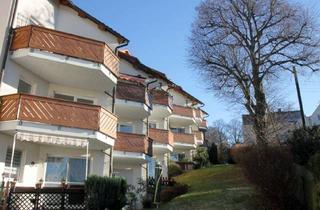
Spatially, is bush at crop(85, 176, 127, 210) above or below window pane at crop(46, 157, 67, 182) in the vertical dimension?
below

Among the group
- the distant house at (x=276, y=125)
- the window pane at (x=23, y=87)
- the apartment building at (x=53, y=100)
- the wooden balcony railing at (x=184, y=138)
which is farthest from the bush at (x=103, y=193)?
the wooden balcony railing at (x=184, y=138)

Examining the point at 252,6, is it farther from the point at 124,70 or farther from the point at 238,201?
the point at 238,201

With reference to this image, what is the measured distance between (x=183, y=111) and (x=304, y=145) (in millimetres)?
32694

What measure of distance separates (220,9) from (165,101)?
37.5ft

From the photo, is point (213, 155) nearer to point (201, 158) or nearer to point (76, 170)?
point (201, 158)

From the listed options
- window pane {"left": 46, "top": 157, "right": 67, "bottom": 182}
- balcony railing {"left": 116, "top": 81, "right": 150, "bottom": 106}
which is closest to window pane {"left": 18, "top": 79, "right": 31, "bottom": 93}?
window pane {"left": 46, "top": 157, "right": 67, "bottom": 182}

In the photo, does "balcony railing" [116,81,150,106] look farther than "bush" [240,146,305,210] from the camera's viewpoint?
Yes

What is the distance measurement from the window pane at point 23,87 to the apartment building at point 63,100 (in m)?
0.06

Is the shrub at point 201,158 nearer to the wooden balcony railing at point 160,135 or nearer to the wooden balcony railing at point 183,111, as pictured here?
the wooden balcony railing at point 183,111

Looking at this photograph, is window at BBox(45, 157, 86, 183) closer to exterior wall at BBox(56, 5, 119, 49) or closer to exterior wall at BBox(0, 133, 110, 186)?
exterior wall at BBox(0, 133, 110, 186)

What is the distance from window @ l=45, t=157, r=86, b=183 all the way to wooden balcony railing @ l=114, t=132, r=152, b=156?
133 inches

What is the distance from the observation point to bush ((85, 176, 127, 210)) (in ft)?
57.1

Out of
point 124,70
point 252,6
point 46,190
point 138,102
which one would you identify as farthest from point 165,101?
point 46,190

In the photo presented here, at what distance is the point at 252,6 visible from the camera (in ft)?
115
